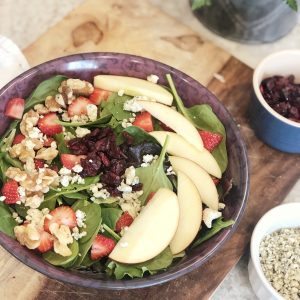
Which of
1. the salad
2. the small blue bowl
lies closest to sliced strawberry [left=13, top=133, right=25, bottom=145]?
the salad

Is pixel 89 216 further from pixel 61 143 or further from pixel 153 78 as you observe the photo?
pixel 153 78

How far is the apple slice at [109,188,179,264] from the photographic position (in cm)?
77

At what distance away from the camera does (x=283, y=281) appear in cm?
89

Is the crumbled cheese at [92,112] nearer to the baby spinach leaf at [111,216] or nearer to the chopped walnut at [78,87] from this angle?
the chopped walnut at [78,87]

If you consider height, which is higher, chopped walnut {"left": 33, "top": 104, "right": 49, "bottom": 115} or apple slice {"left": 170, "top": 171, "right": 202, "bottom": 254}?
chopped walnut {"left": 33, "top": 104, "right": 49, "bottom": 115}

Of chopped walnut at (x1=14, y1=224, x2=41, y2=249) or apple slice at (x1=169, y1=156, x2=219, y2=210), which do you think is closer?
chopped walnut at (x1=14, y1=224, x2=41, y2=249)

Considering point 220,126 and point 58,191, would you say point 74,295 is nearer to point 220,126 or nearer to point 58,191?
point 58,191

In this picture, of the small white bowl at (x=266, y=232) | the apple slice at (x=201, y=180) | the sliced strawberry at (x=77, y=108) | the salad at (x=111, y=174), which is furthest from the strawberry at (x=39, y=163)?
the small white bowl at (x=266, y=232)

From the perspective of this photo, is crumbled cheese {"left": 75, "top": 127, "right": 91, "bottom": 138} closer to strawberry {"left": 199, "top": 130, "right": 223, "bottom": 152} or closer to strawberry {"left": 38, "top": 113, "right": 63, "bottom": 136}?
strawberry {"left": 38, "top": 113, "right": 63, "bottom": 136}

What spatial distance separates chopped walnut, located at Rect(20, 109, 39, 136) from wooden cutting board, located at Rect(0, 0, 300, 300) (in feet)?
0.67

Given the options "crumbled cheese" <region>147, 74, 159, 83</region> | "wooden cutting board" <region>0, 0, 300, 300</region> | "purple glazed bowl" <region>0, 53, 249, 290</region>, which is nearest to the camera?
"purple glazed bowl" <region>0, 53, 249, 290</region>

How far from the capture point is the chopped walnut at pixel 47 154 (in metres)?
0.85

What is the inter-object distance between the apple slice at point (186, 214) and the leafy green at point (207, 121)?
0.32ft

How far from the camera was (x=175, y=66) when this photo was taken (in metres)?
1.15
